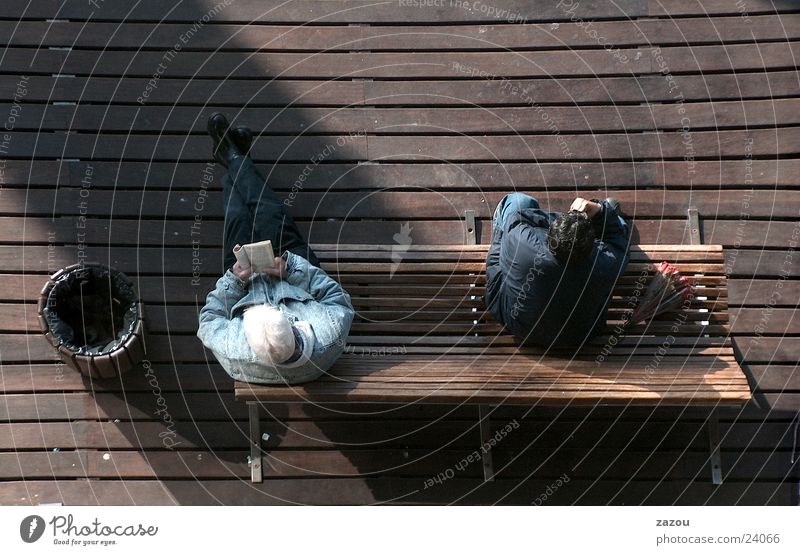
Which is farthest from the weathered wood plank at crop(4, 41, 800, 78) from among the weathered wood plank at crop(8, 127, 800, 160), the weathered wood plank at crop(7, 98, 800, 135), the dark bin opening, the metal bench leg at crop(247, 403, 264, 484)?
the metal bench leg at crop(247, 403, 264, 484)

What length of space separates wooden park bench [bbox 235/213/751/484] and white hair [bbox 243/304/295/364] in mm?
213

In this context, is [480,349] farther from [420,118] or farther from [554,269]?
[420,118]

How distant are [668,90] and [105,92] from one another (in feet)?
8.22

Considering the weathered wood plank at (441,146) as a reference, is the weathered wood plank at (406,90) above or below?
above

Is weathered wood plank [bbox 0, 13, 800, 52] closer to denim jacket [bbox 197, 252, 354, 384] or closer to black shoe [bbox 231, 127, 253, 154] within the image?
black shoe [bbox 231, 127, 253, 154]

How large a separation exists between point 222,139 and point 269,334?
3.80ft

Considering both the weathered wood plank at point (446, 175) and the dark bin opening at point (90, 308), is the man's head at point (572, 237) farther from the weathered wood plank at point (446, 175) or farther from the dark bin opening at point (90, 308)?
the dark bin opening at point (90, 308)

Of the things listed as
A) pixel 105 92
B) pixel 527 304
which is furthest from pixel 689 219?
pixel 105 92

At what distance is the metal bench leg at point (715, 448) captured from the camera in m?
4.54

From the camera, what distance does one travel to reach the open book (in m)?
4.15

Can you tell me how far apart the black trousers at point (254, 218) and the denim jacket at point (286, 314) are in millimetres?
104

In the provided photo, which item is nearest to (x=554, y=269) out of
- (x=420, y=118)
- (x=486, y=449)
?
(x=486, y=449)

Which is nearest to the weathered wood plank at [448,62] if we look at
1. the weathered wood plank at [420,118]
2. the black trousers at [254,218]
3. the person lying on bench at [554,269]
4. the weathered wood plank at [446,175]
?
the weathered wood plank at [420,118]

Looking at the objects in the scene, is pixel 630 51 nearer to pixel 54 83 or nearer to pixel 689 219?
pixel 689 219
